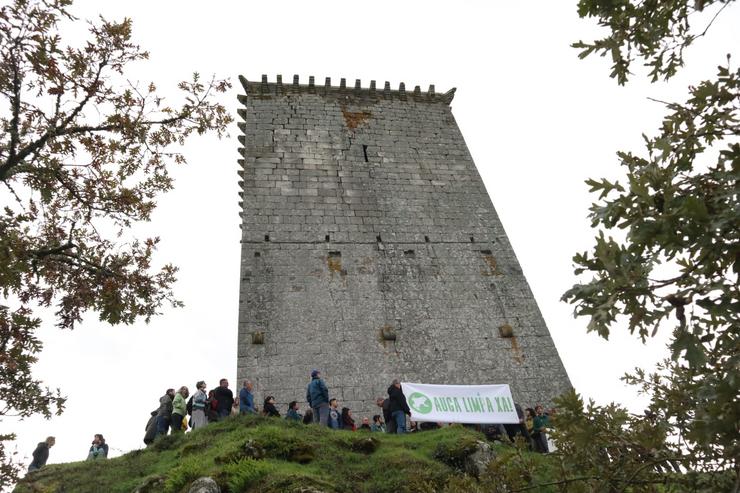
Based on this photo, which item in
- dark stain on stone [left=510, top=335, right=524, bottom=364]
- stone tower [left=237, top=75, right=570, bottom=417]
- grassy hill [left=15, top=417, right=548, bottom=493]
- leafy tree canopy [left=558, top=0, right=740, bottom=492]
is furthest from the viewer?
dark stain on stone [left=510, top=335, right=524, bottom=364]

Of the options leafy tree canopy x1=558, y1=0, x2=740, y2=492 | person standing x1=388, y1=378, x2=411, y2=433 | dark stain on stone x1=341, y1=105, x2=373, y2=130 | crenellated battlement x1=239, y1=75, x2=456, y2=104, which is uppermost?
crenellated battlement x1=239, y1=75, x2=456, y2=104

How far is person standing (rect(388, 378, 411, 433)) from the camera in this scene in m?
8.81

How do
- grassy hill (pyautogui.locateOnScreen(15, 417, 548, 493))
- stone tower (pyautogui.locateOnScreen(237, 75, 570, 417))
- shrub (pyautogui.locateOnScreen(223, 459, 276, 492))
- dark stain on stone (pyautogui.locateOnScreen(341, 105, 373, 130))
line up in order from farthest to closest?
dark stain on stone (pyautogui.locateOnScreen(341, 105, 373, 130)), stone tower (pyautogui.locateOnScreen(237, 75, 570, 417)), grassy hill (pyautogui.locateOnScreen(15, 417, 548, 493)), shrub (pyautogui.locateOnScreen(223, 459, 276, 492))

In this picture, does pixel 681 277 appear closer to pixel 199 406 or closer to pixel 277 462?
pixel 277 462

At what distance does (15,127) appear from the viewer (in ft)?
17.9

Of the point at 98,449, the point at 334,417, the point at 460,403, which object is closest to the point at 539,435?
the point at 460,403

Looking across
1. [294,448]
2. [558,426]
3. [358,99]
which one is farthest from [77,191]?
[358,99]

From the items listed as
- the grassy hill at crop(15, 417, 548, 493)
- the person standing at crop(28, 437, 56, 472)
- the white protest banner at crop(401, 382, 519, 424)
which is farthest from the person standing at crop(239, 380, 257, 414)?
the person standing at crop(28, 437, 56, 472)

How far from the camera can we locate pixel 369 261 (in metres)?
12.4

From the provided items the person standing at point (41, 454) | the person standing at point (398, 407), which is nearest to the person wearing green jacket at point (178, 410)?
the person standing at point (41, 454)

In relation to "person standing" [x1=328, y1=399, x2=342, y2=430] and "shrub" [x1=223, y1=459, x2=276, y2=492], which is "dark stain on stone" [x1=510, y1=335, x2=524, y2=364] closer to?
"person standing" [x1=328, y1=399, x2=342, y2=430]

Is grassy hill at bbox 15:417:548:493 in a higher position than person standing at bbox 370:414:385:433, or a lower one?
lower

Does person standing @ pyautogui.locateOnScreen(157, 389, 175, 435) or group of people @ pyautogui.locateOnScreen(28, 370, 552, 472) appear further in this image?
person standing @ pyautogui.locateOnScreen(157, 389, 175, 435)

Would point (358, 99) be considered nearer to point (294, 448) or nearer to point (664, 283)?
point (294, 448)
